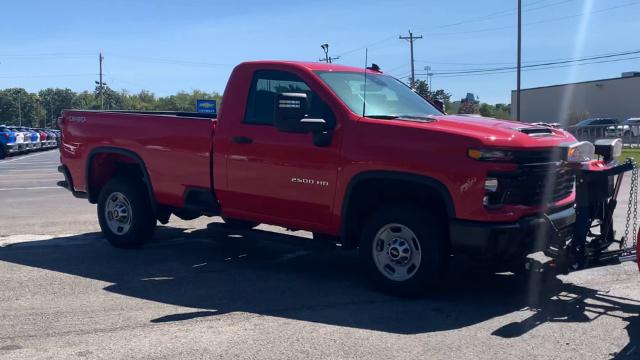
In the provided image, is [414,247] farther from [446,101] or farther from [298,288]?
[446,101]

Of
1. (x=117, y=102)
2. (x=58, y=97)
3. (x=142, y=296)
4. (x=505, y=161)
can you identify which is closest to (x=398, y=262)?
(x=505, y=161)

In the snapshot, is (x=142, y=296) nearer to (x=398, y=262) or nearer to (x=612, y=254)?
(x=398, y=262)

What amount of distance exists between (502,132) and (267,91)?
8.55 ft

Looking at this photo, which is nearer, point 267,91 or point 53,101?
point 267,91

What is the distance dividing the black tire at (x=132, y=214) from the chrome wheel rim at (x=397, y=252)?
340 centimetres

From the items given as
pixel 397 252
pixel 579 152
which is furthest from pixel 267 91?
pixel 579 152

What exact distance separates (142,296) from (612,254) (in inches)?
168

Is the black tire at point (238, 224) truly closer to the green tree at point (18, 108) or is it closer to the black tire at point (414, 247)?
the black tire at point (414, 247)

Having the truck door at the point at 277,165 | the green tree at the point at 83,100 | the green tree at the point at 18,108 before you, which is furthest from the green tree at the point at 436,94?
the green tree at the point at 18,108

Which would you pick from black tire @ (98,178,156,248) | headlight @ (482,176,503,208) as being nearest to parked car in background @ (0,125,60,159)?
black tire @ (98,178,156,248)

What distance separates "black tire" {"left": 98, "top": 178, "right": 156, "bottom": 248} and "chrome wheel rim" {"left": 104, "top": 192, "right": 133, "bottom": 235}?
0.8 inches

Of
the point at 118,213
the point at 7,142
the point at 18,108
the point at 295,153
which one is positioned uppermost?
the point at 18,108

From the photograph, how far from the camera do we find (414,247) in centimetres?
635

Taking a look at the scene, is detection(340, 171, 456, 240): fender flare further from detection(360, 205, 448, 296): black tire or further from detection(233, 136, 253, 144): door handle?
detection(233, 136, 253, 144): door handle
